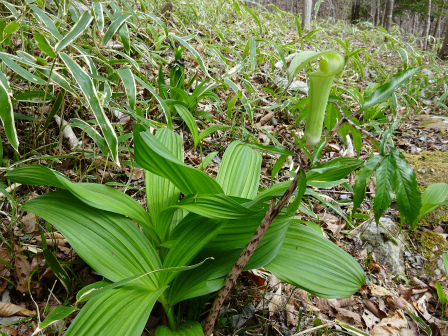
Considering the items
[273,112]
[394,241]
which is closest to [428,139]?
[273,112]

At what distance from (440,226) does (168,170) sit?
189 cm

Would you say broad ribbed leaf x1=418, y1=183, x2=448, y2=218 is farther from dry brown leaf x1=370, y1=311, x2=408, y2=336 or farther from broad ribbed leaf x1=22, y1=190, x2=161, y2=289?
broad ribbed leaf x1=22, y1=190, x2=161, y2=289

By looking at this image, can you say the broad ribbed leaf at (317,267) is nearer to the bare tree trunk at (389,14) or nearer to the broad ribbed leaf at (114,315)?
the broad ribbed leaf at (114,315)

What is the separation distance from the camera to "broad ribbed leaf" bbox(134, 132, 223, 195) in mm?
903

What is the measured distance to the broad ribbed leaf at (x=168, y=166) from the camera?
0.90 m

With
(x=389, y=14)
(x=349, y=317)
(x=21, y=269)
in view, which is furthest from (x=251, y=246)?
(x=389, y=14)

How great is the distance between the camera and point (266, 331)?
1190 mm

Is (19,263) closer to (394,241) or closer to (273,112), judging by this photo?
(394,241)

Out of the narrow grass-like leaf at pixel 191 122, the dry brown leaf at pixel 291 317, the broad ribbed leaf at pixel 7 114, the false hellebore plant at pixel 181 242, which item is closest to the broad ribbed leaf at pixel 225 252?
the false hellebore plant at pixel 181 242

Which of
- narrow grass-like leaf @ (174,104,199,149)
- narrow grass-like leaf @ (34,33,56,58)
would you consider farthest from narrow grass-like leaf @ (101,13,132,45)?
narrow grass-like leaf @ (174,104,199,149)

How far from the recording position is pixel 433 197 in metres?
1.70

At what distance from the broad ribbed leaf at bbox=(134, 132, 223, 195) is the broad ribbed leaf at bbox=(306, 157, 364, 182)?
35 centimetres

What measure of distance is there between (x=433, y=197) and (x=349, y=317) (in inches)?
34.0

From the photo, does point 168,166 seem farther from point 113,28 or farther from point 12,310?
point 113,28
